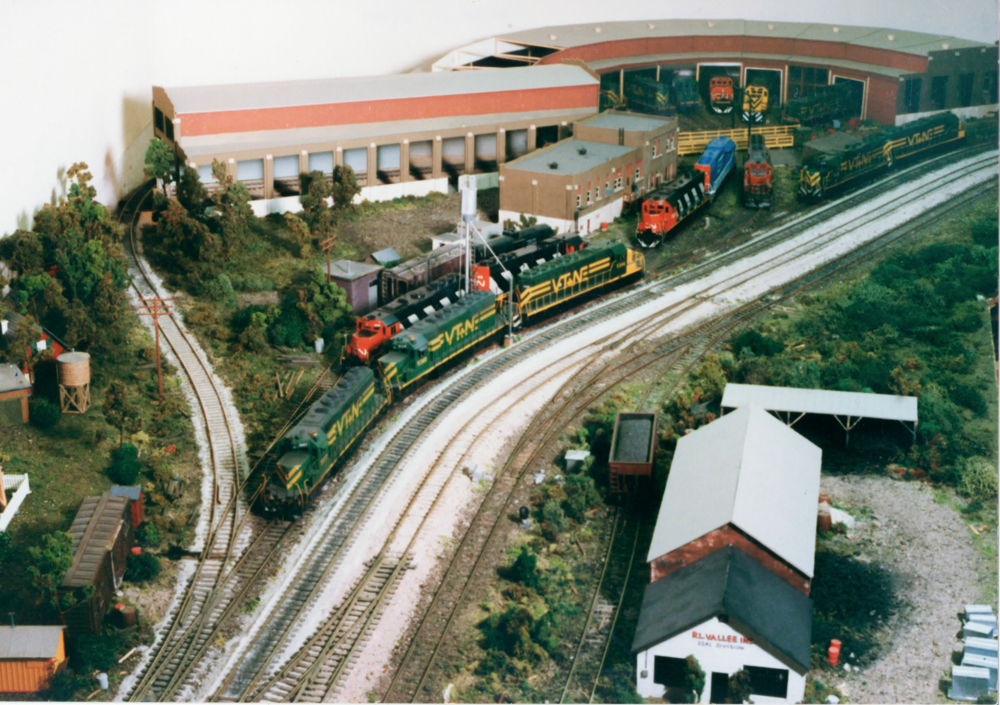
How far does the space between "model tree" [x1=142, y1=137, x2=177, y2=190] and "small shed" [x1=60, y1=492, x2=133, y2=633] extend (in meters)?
22.7

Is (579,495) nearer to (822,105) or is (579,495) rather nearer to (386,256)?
(386,256)

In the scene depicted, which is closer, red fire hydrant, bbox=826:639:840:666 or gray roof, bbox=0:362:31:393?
red fire hydrant, bbox=826:639:840:666

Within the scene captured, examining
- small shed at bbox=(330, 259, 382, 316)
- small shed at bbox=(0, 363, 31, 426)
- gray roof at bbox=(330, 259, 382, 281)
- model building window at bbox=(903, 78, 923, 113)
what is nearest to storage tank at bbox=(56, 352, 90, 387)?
small shed at bbox=(0, 363, 31, 426)

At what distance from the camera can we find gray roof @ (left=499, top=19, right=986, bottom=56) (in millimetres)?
78812

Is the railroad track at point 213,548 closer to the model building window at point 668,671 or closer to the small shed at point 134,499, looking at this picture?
the small shed at point 134,499

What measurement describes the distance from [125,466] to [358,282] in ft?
50.8

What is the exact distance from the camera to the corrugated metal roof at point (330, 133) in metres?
61.5

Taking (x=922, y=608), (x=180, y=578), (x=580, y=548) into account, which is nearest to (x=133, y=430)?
(x=180, y=578)

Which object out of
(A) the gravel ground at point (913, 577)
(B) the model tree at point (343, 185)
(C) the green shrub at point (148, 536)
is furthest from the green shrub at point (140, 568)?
(B) the model tree at point (343, 185)

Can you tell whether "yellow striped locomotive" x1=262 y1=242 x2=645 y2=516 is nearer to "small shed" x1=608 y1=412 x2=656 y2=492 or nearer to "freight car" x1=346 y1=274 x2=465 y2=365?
"freight car" x1=346 y1=274 x2=465 y2=365

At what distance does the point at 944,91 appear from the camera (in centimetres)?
7475

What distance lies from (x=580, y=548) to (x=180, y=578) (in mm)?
13828

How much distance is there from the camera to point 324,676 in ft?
123

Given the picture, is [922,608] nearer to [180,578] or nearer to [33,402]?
[180,578]
